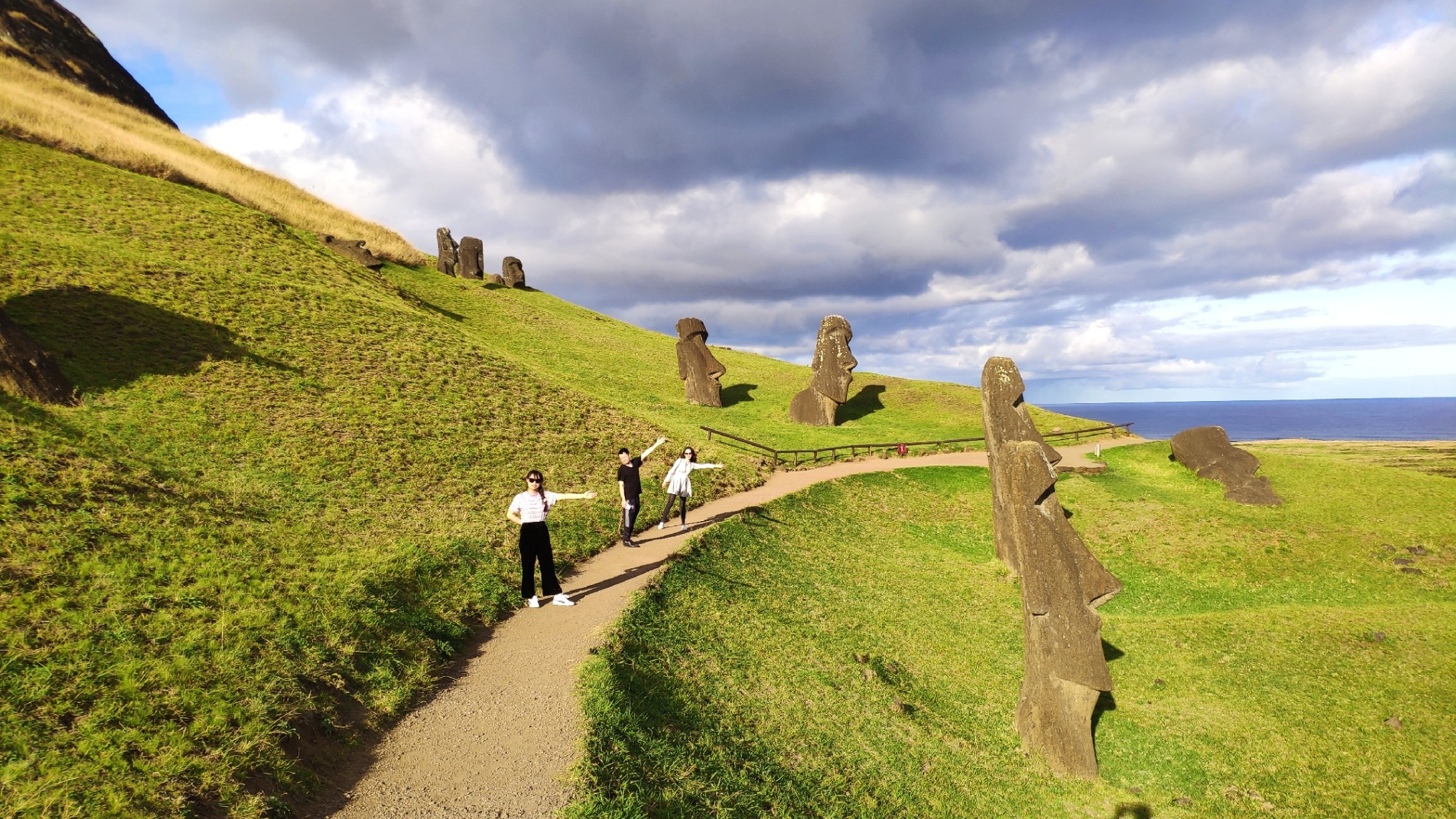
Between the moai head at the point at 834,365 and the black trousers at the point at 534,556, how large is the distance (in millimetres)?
26810

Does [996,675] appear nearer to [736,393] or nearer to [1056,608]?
[1056,608]

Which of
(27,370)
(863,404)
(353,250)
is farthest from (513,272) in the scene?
(27,370)

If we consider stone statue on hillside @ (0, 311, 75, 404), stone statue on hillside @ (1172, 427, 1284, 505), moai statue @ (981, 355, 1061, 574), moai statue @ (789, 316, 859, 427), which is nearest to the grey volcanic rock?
stone statue on hillside @ (0, 311, 75, 404)

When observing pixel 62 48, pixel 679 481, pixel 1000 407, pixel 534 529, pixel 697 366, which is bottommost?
pixel 534 529

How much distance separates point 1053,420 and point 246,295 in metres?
46.2

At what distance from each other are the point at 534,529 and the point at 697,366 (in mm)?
28943

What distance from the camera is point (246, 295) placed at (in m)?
24.0

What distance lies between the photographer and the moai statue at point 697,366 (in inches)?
1549

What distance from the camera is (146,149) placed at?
120 feet

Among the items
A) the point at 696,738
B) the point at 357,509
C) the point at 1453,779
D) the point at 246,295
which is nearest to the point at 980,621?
the point at 1453,779

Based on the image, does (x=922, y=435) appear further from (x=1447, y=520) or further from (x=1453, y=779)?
(x=1453, y=779)

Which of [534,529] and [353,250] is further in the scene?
[353,250]

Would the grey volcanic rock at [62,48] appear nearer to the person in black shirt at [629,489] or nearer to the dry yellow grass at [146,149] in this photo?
the dry yellow grass at [146,149]

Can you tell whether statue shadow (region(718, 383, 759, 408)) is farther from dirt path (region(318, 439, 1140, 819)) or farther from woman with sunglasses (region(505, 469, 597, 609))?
dirt path (region(318, 439, 1140, 819))
